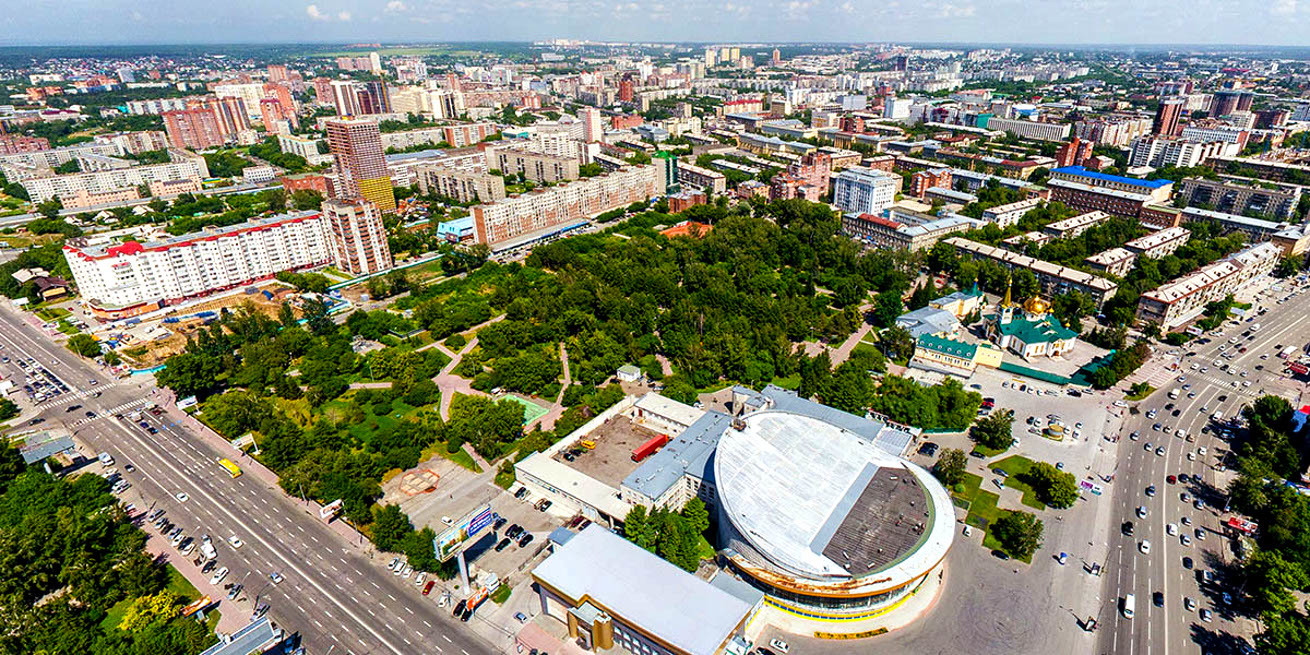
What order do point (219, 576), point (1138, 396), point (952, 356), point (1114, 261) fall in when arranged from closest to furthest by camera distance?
point (219, 576)
point (1138, 396)
point (952, 356)
point (1114, 261)

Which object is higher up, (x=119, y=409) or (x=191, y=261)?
(x=191, y=261)

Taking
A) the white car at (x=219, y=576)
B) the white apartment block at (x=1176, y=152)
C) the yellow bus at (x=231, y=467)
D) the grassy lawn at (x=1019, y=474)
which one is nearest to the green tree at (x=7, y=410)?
the yellow bus at (x=231, y=467)

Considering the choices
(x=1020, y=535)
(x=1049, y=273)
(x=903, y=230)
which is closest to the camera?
(x=1020, y=535)

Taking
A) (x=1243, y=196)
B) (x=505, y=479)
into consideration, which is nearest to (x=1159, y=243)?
(x=1243, y=196)

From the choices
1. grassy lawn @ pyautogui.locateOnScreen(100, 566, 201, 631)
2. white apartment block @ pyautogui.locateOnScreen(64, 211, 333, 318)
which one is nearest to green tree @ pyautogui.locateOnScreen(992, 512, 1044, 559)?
grassy lawn @ pyautogui.locateOnScreen(100, 566, 201, 631)

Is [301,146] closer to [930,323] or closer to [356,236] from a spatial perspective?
[356,236]

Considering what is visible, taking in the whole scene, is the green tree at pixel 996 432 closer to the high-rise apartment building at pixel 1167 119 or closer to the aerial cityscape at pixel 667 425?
the aerial cityscape at pixel 667 425
